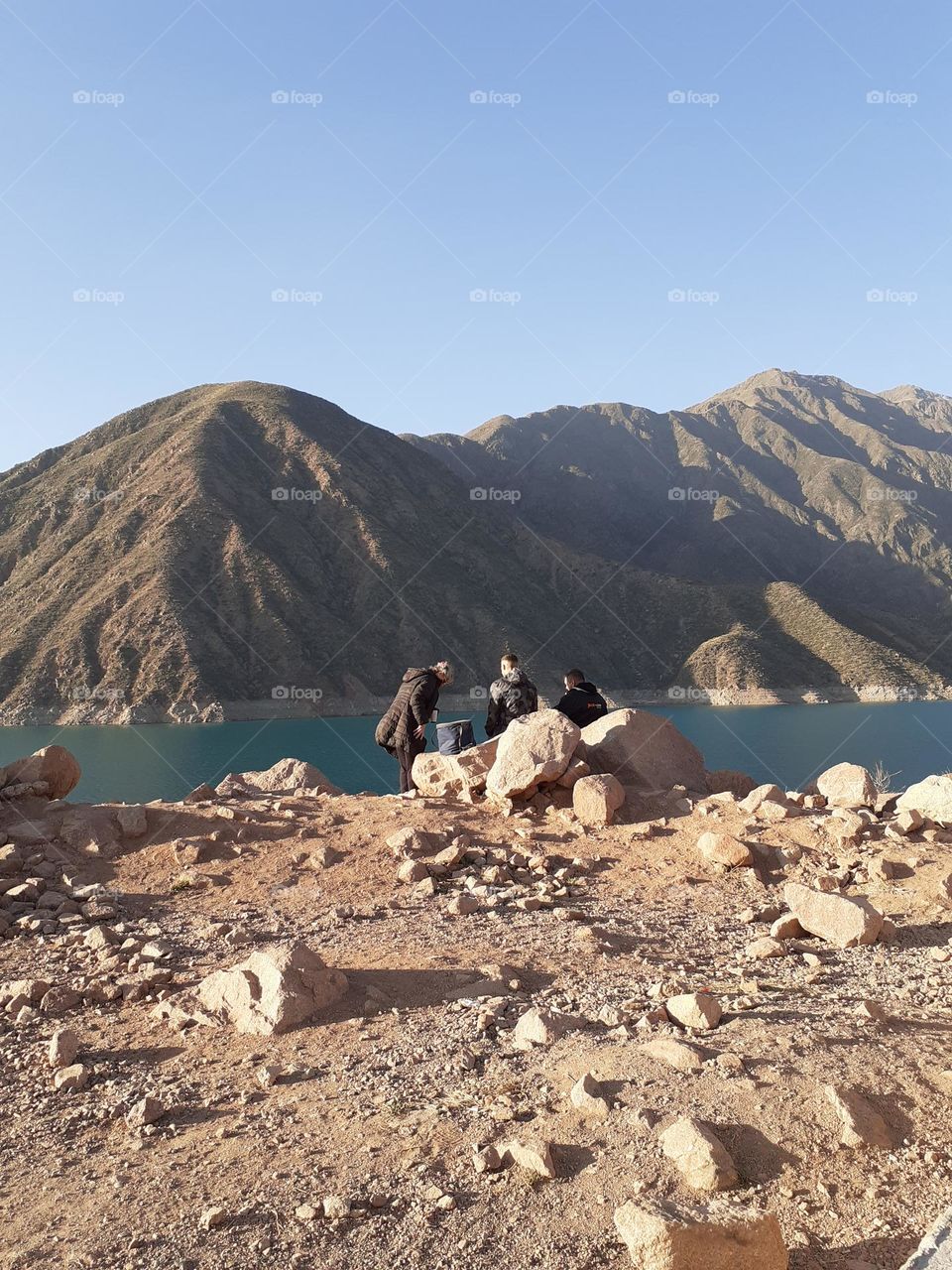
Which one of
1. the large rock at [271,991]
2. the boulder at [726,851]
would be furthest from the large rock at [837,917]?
the large rock at [271,991]

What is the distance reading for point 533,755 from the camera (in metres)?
9.61

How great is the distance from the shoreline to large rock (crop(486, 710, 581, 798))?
195 ft

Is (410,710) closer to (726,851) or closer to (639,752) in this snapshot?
(639,752)

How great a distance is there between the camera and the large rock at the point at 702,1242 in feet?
11.0

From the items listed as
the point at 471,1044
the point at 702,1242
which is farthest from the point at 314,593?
the point at 702,1242

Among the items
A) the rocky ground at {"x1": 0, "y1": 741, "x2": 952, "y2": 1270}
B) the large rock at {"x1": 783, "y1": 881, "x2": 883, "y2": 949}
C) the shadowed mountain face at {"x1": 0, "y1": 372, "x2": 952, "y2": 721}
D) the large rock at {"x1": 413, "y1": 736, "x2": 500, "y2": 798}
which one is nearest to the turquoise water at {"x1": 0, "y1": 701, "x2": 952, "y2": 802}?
the shadowed mountain face at {"x1": 0, "y1": 372, "x2": 952, "y2": 721}

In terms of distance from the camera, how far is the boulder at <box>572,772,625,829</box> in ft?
30.2

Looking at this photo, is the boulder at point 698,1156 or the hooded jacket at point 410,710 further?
the hooded jacket at point 410,710

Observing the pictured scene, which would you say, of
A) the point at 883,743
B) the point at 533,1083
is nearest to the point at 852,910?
the point at 533,1083

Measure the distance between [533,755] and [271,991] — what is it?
452 centimetres

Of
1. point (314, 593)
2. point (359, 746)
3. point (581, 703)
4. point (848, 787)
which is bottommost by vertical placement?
point (359, 746)

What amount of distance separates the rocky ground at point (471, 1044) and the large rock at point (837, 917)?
6 cm

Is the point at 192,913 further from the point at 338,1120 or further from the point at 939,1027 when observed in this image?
the point at 939,1027

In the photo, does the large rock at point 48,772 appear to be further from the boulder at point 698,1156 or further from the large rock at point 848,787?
the large rock at point 848,787
